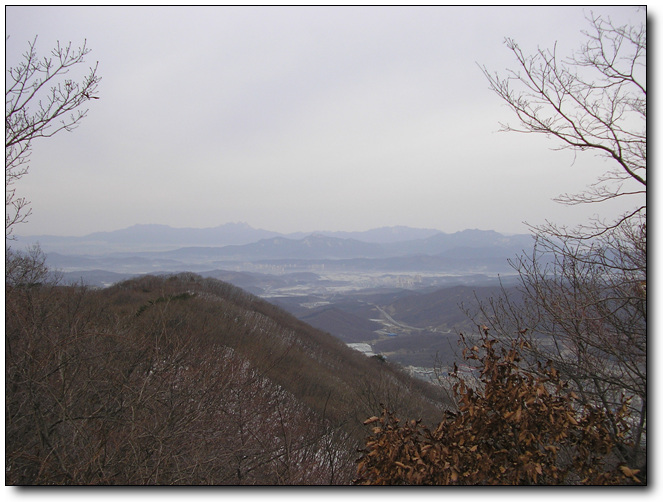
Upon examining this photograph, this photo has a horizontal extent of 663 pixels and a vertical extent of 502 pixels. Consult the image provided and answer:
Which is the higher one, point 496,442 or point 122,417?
point 496,442

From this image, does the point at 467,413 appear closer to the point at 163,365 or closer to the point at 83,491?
the point at 83,491

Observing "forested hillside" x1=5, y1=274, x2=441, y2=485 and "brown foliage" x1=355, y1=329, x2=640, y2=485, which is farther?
"forested hillside" x1=5, y1=274, x2=441, y2=485

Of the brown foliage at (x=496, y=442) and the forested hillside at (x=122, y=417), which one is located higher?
the brown foliage at (x=496, y=442)

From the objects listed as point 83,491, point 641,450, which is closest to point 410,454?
point 641,450

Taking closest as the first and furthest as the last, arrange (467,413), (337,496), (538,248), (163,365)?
(467,413), (337,496), (538,248), (163,365)

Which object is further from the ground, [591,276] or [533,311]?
[591,276]

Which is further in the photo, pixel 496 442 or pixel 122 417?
pixel 122 417

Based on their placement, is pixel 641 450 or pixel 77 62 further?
pixel 77 62

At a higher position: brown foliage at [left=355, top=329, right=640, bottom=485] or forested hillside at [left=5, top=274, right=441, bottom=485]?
brown foliage at [left=355, top=329, right=640, bottom=485]
